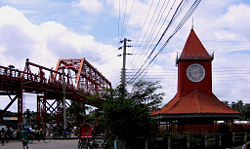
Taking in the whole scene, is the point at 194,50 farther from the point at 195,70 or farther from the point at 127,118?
the point at 127,118

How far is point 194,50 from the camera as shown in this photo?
1234 inches

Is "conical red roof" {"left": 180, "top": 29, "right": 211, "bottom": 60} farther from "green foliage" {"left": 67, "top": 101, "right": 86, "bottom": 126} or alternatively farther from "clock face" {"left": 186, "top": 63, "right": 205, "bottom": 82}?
"green foliage" {"left": 67, "top": 101, "right": 86, "bottom": 126}

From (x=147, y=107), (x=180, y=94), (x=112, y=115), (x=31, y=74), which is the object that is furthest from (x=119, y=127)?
(x=31, y=74)

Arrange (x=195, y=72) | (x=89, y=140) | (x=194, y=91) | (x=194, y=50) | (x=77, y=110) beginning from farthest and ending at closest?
(x=77, y=110) → (x=194, y=50) → (x=195, y=72) → (x=194, y=91) → (x=89, y=140)

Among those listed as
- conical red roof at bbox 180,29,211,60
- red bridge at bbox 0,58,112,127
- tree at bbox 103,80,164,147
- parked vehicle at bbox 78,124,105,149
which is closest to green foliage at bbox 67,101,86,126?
red bridge at bbox 0,58,112,127

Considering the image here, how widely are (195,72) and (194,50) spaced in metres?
2.08

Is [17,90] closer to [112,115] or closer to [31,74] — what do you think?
[31,74]

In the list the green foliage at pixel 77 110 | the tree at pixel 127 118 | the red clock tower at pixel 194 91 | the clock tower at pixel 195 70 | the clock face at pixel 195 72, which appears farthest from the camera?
the green foliage at pixel 77 110

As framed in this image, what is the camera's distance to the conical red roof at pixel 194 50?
30875 millimetres

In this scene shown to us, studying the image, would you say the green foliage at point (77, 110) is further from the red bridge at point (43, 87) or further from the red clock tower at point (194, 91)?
the red clock tower at point (194, 91)

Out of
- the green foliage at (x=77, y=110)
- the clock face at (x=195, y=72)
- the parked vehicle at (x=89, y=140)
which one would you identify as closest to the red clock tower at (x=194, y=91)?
the clock face at (x=195, y=72)

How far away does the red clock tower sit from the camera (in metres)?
27.6

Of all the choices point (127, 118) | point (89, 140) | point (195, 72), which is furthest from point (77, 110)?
point (127, 118)

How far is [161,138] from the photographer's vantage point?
19094 mm
